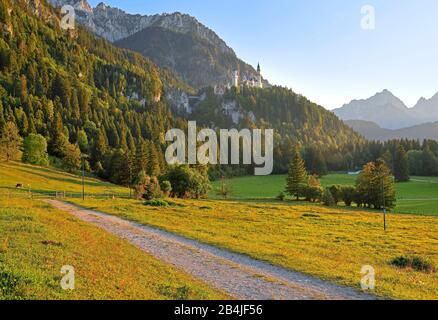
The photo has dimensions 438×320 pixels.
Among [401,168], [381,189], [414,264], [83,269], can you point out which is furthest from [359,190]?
[83,269]

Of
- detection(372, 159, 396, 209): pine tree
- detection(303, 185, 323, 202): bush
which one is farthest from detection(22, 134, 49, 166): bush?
detection(372, 159, 396, 209): pine tree

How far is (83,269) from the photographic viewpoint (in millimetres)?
18172

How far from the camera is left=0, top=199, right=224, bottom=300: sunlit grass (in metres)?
14.5

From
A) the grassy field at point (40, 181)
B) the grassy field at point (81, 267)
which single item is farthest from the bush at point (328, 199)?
the grassy field at point (81, 267)

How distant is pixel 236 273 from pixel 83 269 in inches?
317

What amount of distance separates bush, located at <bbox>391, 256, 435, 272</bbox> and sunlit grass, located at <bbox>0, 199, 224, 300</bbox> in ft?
54.6

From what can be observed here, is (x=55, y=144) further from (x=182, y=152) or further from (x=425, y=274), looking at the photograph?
(x=425, y=274)

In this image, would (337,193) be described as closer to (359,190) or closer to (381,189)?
(359,190)

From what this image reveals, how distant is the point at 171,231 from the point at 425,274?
21.4 metres

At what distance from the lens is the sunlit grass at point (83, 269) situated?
47.5ft

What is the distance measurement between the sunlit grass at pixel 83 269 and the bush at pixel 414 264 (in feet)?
54.6

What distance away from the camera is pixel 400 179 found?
162 meters

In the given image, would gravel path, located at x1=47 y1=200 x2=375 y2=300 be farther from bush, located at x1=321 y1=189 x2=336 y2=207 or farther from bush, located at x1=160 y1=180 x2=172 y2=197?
bush, located at x1=321 y1=189 x2=336 y2=207
